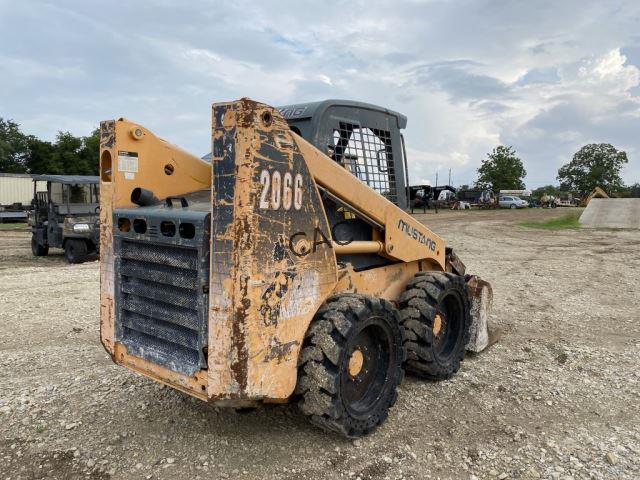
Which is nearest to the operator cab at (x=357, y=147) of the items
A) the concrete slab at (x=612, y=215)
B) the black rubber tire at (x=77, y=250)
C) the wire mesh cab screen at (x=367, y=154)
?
the wire mesh cab screen at (x=367, y=154)

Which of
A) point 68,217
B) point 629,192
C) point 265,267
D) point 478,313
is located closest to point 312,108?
point 265,267

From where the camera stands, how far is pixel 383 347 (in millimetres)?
3709

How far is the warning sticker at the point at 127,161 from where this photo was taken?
344cm

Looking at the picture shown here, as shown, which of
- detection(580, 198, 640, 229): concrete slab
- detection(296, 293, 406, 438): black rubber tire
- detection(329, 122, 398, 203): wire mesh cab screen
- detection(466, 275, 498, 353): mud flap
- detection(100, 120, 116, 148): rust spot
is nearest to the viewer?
detection(296, 293, 406, 438): black rubber tire

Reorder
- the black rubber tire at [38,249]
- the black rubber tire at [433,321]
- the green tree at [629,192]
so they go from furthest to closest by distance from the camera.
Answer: the green tree at [629,192], the black rubber tire at [38,249], the black rubber tire at [433,321]

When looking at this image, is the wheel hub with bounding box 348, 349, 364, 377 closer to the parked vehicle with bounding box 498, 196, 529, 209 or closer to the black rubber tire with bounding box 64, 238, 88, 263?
the black rubber tire with bounding box 64, 238, 88, 263

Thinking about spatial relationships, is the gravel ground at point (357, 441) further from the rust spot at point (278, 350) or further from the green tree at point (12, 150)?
the green tree at point (12, 150)

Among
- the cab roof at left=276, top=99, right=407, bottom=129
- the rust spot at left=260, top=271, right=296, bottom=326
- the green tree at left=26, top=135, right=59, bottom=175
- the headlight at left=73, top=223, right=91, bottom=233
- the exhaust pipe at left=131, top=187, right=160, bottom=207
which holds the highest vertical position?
the green tree at left=26, top=135, right=59, bottom=175

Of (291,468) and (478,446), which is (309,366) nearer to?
(291,468)

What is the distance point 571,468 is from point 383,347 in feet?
4.51

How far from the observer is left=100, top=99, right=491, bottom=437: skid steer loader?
2.80m

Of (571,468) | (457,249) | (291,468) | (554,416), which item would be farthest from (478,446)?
(457,249)

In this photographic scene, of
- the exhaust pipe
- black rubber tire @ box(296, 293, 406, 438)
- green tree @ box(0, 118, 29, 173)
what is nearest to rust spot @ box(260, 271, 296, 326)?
black rubber tire @ box(296, 293, 406, 438)

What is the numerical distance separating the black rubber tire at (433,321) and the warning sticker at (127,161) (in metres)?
2.33
